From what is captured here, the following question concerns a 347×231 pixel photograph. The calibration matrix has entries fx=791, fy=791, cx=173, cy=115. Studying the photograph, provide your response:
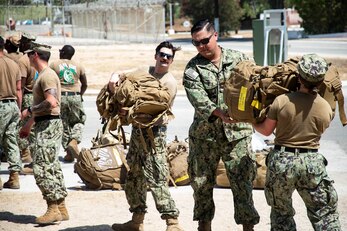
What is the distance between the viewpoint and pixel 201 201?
A: 23.3ft

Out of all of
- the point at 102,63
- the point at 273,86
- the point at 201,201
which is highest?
the point at 273,86

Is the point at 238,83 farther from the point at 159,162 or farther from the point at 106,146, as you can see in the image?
the point at 106,146

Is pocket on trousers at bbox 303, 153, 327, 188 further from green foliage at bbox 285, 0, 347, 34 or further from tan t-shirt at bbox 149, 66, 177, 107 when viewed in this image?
green foliage at bbox 285, 0, 347, 34

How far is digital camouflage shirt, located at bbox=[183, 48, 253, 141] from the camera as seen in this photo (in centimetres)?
693

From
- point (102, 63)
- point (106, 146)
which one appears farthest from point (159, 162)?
point (102, 63)

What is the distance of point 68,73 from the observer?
11516mm

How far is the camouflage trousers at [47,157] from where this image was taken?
320 inches

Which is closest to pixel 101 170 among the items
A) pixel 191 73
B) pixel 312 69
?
pixel 191 73

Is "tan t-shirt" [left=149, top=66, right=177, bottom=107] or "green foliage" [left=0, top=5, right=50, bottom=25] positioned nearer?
"tan t-shirt" [left=149, top=66, right=177, bottom=107]

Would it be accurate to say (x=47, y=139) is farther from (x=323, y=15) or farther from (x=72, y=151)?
(x=323, y=15)

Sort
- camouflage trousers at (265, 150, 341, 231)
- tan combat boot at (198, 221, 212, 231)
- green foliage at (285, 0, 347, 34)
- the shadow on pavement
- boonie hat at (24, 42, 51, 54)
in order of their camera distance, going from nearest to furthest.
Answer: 1. camouflage trousers at (265, 150, 341, 231)
2. tan combat boot at (198, 221, 212, 231)
3. boonie hat at (24, 42, 51, 54)
4. the shadow on pavement
5. green foliage at (285, 0, 347, 34)

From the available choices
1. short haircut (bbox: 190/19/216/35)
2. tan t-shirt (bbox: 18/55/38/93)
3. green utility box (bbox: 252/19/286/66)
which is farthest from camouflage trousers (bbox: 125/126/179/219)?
green utility box (bbox: 252/19/286/66)

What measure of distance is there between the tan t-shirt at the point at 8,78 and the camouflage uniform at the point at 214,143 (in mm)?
3633

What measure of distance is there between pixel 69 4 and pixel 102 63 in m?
26.8
